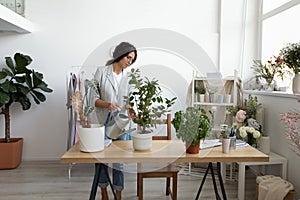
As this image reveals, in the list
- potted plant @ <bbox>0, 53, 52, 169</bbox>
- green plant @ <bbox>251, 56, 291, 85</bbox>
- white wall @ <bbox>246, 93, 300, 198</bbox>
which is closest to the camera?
white wall @ <bbox>246, 93, 300, 198</bbox>

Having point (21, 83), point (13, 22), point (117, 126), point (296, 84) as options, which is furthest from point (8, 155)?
point (296, 84)

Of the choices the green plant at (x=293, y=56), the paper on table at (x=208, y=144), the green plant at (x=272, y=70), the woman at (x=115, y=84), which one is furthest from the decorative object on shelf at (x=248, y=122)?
the woman at (x=115, y=84)

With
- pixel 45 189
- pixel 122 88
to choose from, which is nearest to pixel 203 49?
pixel 122 88

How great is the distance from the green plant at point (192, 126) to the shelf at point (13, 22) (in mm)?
2406

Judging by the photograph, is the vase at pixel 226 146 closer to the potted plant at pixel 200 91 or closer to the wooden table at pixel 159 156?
the wooden table at pixel 159 156

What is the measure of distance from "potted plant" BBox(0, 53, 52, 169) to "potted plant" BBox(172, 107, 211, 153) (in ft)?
8.50

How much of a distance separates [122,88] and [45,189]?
5.01 ft

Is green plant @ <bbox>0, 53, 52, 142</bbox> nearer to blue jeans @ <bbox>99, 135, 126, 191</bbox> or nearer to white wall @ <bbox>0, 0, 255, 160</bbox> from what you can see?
white wall @ <bbox>0, 0, 255, 160</bbox>

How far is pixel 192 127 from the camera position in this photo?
171cm

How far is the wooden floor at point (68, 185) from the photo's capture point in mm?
2861

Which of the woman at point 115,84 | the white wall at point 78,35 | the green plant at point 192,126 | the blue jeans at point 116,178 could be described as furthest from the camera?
the white wall at point 78,35

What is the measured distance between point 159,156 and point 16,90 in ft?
8.87

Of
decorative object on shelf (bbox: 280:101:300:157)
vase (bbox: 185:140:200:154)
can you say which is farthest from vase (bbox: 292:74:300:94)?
vase (bbox: 185:140:200:154)

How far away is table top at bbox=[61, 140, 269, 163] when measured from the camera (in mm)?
1600
